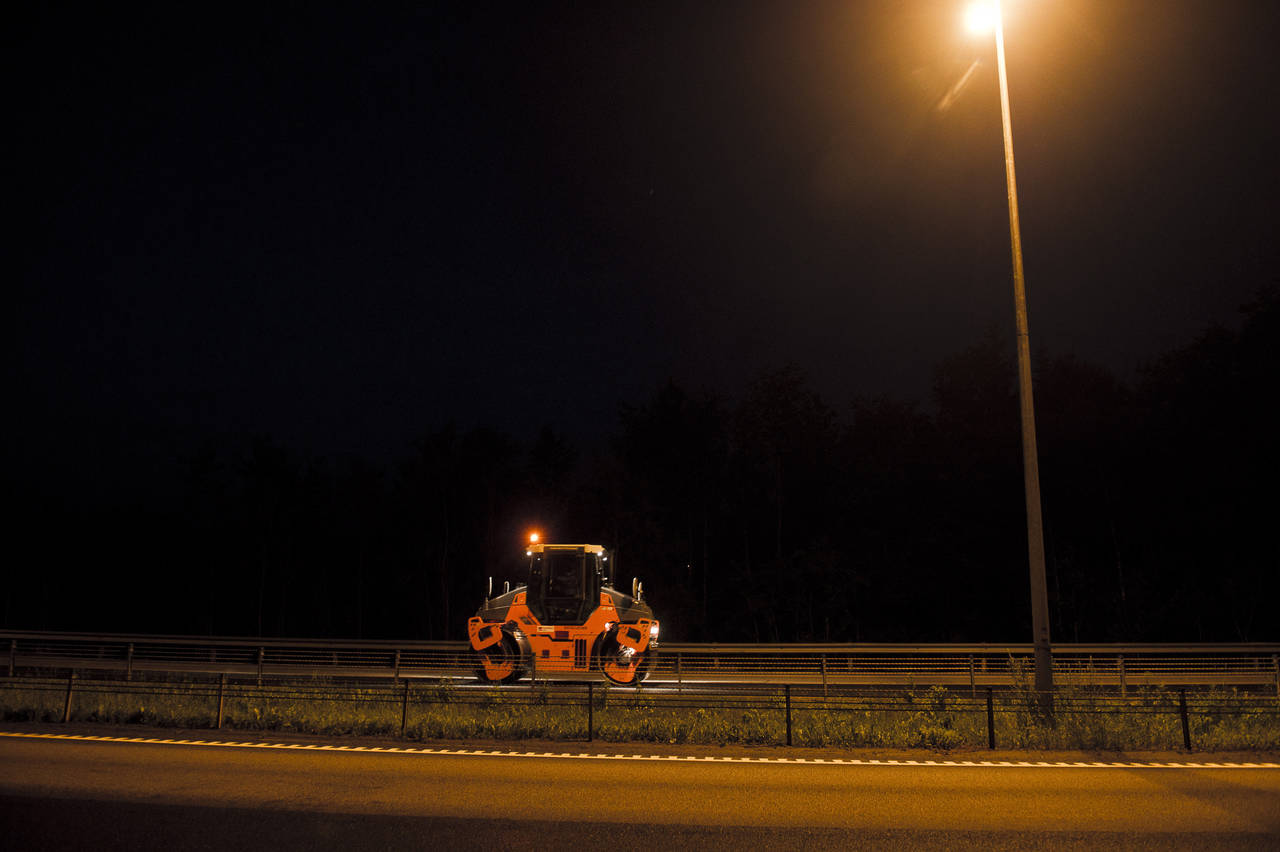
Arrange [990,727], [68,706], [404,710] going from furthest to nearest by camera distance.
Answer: [68,706], [404,710], [990,727]

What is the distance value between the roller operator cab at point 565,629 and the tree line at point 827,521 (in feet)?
88.1

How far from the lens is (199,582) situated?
77062mm

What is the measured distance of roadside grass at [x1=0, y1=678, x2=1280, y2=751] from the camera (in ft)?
42.0

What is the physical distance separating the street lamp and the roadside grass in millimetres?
825

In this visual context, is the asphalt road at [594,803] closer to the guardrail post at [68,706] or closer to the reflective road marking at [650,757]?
the reflective road marking at [650,757]

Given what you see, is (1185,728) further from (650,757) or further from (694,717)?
(650,757)

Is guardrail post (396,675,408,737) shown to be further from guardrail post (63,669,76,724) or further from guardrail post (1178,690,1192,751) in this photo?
guardrail post (1178,690,1192,751)

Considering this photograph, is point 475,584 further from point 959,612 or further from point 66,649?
point 959,612

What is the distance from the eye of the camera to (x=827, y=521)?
50.6 meters

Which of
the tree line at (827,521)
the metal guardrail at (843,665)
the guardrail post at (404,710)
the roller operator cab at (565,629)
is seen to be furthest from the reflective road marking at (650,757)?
the tree line at (827,521)

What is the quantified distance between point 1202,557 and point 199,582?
74.7 meters

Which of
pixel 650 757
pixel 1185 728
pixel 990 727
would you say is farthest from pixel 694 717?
pixel 1185 728

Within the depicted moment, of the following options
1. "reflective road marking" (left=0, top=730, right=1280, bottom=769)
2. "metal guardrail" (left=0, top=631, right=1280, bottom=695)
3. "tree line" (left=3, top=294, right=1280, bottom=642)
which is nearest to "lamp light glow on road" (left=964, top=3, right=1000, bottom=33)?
"reflective road marking" (left=0, top=730, right=1280, bottom=769)

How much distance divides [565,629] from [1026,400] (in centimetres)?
1132
